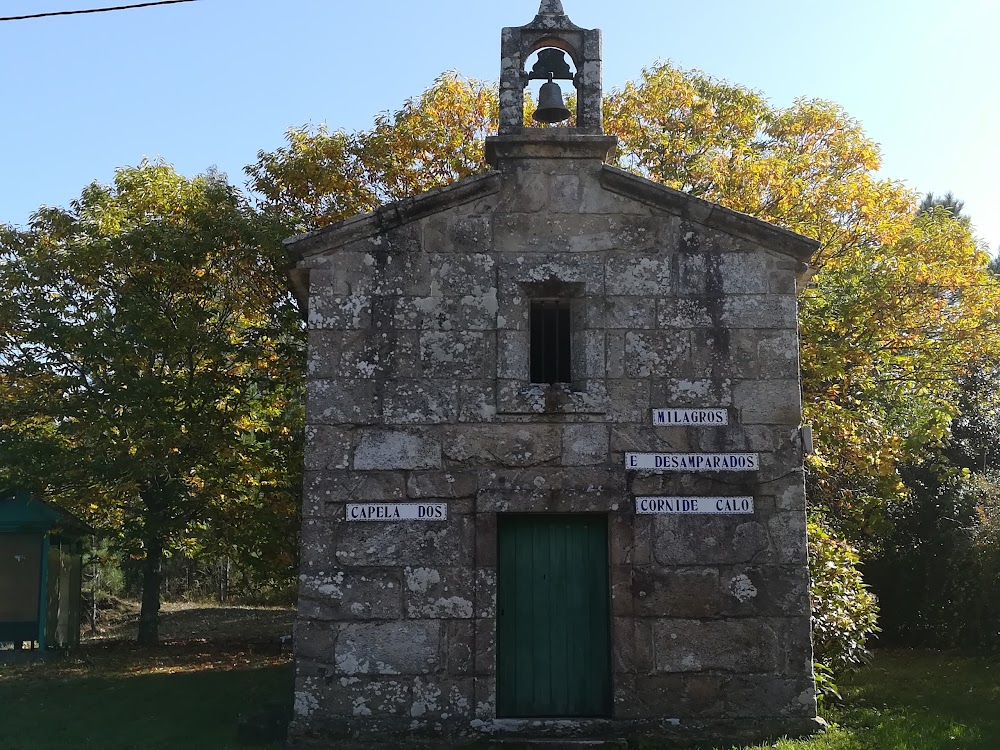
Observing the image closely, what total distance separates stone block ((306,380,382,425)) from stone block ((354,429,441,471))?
0.16 metres

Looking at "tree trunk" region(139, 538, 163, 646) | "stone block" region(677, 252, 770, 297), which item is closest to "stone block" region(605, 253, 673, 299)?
"stone block" region(677, 252, 770, 297)

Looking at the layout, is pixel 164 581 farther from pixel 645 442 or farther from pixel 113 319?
pixel 645 442

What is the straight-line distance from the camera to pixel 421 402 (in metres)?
8.30

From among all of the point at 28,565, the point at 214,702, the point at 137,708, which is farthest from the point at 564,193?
the point at 28,565

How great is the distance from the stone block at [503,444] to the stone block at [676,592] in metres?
1.25

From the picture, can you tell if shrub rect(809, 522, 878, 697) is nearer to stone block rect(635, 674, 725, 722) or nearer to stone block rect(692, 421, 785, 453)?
stone block rect(635, 674, 725, 722)

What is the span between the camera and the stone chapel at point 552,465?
795cm

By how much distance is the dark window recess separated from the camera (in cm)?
862

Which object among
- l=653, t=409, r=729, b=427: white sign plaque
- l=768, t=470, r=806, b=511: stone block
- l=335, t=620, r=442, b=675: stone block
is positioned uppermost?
l=653, t=409, r=729, b=427: white sign plaque

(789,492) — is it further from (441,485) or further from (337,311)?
(337,311)

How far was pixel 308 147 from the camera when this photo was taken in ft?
50.8

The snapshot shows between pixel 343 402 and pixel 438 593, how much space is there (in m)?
1.77

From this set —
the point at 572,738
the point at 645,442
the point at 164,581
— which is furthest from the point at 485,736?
the point at 164,581

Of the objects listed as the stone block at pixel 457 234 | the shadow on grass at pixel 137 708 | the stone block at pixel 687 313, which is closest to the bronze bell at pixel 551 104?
the stone block at pixel 457 234
